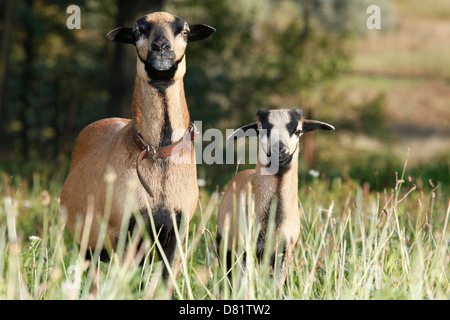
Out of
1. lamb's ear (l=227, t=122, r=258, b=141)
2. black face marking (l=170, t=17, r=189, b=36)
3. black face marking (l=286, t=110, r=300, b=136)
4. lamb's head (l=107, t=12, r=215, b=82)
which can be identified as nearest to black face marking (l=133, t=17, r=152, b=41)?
lamb's head (l=107, t=12, r=215, b=82)

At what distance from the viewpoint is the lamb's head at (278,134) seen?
3934 millimetres

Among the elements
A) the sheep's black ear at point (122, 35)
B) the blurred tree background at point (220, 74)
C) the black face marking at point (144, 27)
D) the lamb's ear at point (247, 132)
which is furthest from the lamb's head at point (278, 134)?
the blurred tree background at point (220, 74)

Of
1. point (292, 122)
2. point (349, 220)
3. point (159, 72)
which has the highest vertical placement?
point (159, 72)

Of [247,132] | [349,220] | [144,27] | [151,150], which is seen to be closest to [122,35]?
[144,27]

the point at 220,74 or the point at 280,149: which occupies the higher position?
the point at 220,74

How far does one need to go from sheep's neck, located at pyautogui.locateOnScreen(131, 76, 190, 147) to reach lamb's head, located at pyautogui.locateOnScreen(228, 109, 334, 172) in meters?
0.42

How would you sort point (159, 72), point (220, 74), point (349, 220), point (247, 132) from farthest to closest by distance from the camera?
point (220, 74)
point (349, 220)
point (247, 132)
point (159, 72)

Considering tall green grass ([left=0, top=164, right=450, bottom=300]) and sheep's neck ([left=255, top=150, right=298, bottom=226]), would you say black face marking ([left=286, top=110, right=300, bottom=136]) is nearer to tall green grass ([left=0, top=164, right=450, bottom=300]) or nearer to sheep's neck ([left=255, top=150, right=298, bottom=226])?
sheep's neck ([left=255, top=150, right=298, bottom=226])

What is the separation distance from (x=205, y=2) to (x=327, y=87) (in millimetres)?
3716

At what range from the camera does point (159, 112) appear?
4043mm

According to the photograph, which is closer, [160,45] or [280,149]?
[160,45]

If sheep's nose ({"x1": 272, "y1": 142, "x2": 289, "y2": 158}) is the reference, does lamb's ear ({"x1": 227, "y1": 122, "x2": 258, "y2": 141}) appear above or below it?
above

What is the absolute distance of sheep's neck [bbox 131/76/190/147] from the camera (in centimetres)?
402

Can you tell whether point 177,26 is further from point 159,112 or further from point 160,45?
point 159,112
